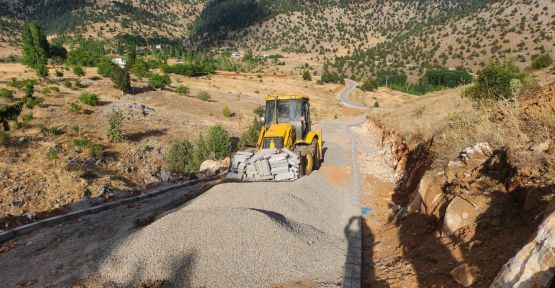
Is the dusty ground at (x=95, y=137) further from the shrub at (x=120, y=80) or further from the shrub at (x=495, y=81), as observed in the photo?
the shrub at (x=495, y=81)

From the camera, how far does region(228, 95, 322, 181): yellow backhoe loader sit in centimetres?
1360

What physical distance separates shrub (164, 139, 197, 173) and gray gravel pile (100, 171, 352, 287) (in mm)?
13267

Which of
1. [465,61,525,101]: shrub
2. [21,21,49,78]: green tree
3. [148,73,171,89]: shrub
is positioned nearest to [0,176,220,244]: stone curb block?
[465,61,525,101]: shrub

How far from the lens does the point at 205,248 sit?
7.61 m

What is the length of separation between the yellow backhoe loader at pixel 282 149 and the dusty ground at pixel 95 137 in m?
7.07

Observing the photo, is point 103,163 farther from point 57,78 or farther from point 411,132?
point 57,78

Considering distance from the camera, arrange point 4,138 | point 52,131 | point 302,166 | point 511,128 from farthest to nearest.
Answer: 1. point 52,131
2. point 4,138
3. point 302,166
4. point 511,128

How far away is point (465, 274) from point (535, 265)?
64.7 inches

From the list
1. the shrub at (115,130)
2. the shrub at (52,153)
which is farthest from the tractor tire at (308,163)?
the shrub at (115,130)

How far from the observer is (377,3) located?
14300 cm

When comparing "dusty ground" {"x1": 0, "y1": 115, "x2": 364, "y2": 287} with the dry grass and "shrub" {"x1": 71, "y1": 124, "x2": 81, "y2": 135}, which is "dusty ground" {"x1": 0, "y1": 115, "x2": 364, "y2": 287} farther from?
"shrub" {"x1": 71, "y1": 124, "x2": 81, "y2": 135}

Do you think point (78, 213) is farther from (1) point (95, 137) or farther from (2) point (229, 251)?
(1) point (95, 137)

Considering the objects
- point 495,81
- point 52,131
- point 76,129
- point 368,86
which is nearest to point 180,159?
point 76,129

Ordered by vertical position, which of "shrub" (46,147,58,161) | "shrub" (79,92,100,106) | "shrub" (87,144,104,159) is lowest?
"shrub" (87,144,104,159)
